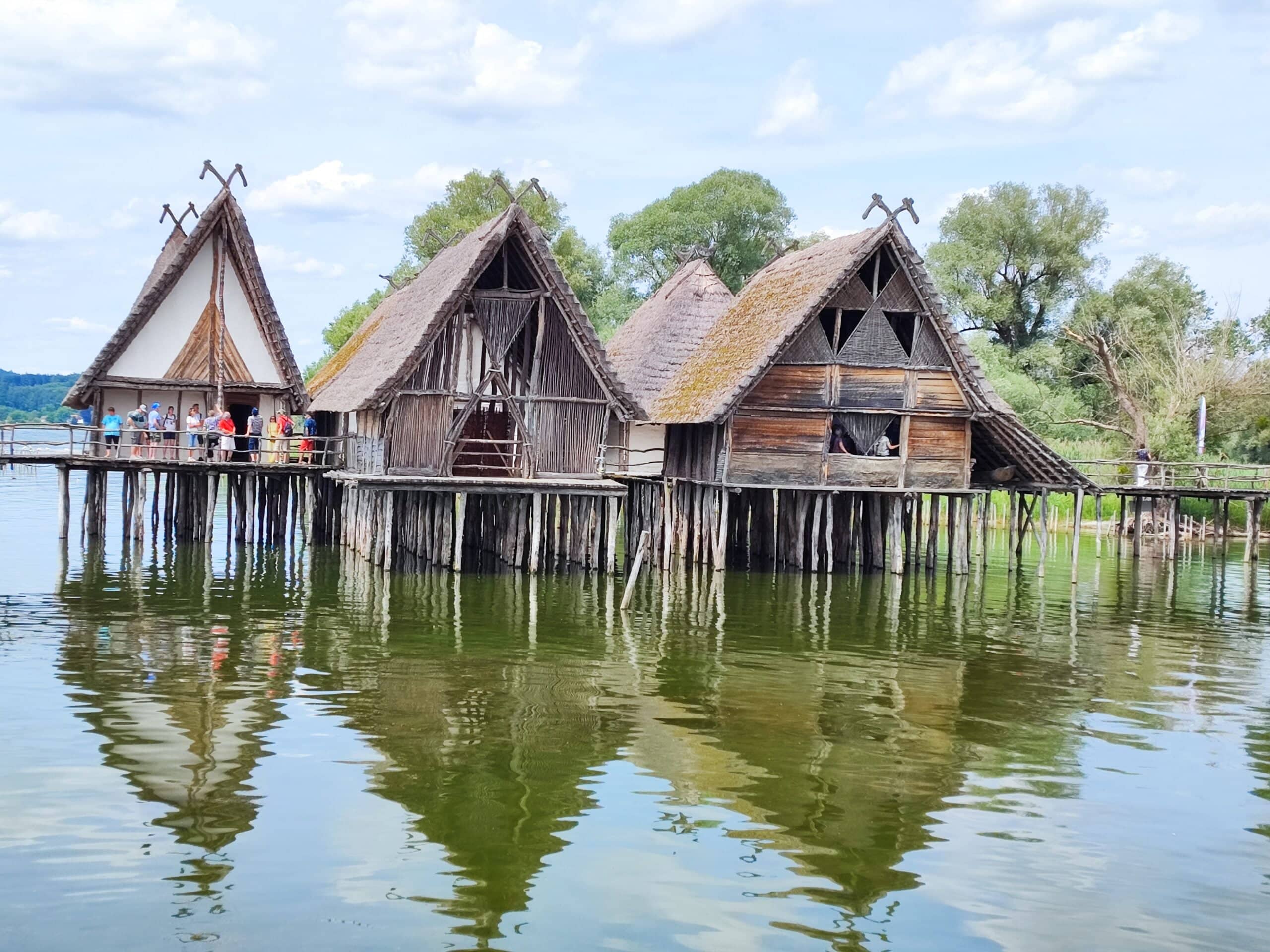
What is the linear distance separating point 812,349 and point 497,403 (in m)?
5.95

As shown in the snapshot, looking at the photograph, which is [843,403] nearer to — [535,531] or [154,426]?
[535,531]

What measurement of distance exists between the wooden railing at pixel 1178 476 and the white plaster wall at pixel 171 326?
1979cm

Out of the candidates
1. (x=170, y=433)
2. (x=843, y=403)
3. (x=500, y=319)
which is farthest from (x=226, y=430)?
(x=843, y=403)

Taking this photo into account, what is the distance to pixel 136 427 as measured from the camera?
1049 inches

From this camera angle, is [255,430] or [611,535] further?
[255,430]

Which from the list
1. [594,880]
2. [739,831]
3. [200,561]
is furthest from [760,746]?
[200,561]

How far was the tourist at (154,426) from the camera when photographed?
27.0 meters

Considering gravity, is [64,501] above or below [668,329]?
below

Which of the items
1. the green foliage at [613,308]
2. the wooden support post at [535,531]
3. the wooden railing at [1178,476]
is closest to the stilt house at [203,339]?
the wooden support post at [535,531]

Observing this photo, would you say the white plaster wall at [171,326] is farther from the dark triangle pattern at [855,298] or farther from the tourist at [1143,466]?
the tourist at [1143,466]

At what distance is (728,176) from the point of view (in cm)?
5412

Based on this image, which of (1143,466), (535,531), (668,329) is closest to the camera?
(535,531)

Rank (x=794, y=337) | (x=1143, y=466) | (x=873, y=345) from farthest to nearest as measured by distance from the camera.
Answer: (x=1143, y=466) → (x=873, y=345) → (x=794, y=337)

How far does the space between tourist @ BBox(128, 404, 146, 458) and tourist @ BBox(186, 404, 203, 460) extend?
77 centimetres
